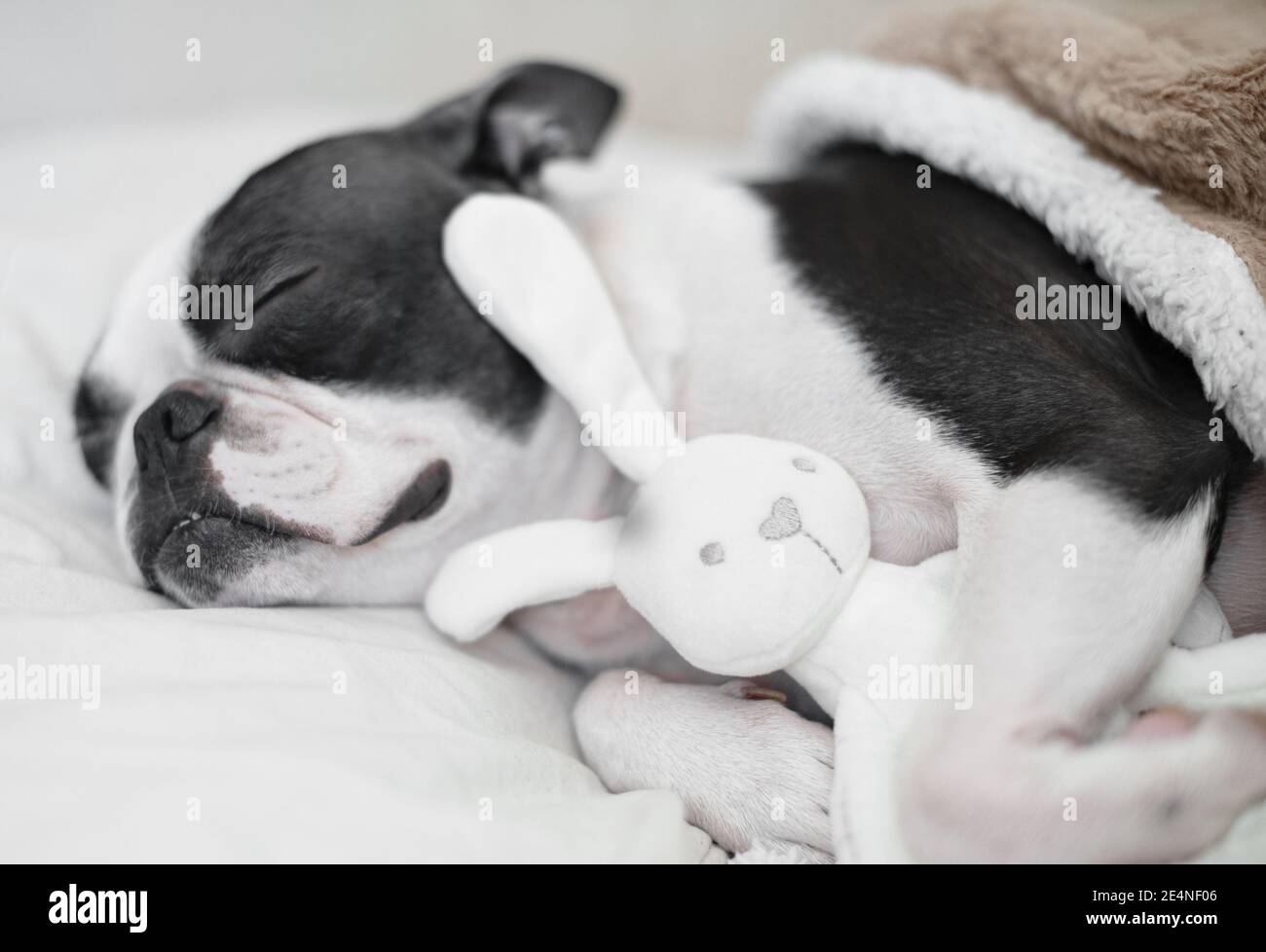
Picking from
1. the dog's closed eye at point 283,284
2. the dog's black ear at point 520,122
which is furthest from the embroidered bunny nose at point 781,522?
the dog's black ear at point 520,122

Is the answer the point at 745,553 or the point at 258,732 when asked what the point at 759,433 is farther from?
the point at 258,732

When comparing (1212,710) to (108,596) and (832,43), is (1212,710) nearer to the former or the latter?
(108,596)

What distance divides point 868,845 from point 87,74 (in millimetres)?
2947

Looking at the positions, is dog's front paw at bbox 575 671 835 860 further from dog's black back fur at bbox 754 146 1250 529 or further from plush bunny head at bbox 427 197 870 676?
dog's black back fur at bbox 754 146 1250 529

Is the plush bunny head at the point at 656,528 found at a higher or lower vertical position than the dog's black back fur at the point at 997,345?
lower

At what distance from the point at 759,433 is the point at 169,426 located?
0.74 meters

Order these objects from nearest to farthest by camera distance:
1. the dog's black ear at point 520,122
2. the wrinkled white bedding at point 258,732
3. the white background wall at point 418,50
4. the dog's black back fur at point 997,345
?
1. the wrinkled white bedding at point 258,732
2. the dog's black back fur at point 997,345
3. the dog's black ear at point 520,122
4. the white background wall at point 418,50

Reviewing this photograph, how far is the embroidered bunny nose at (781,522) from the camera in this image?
3.51ft

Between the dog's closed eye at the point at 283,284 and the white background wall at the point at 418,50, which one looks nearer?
the dog's closed eye at the point at 283,284

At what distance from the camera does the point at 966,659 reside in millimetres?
1045

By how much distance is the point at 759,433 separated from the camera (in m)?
1.34

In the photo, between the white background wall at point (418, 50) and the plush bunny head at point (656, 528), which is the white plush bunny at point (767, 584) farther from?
the white background wall at point (418, 50)

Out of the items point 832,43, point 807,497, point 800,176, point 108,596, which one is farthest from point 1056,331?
point 832,43
